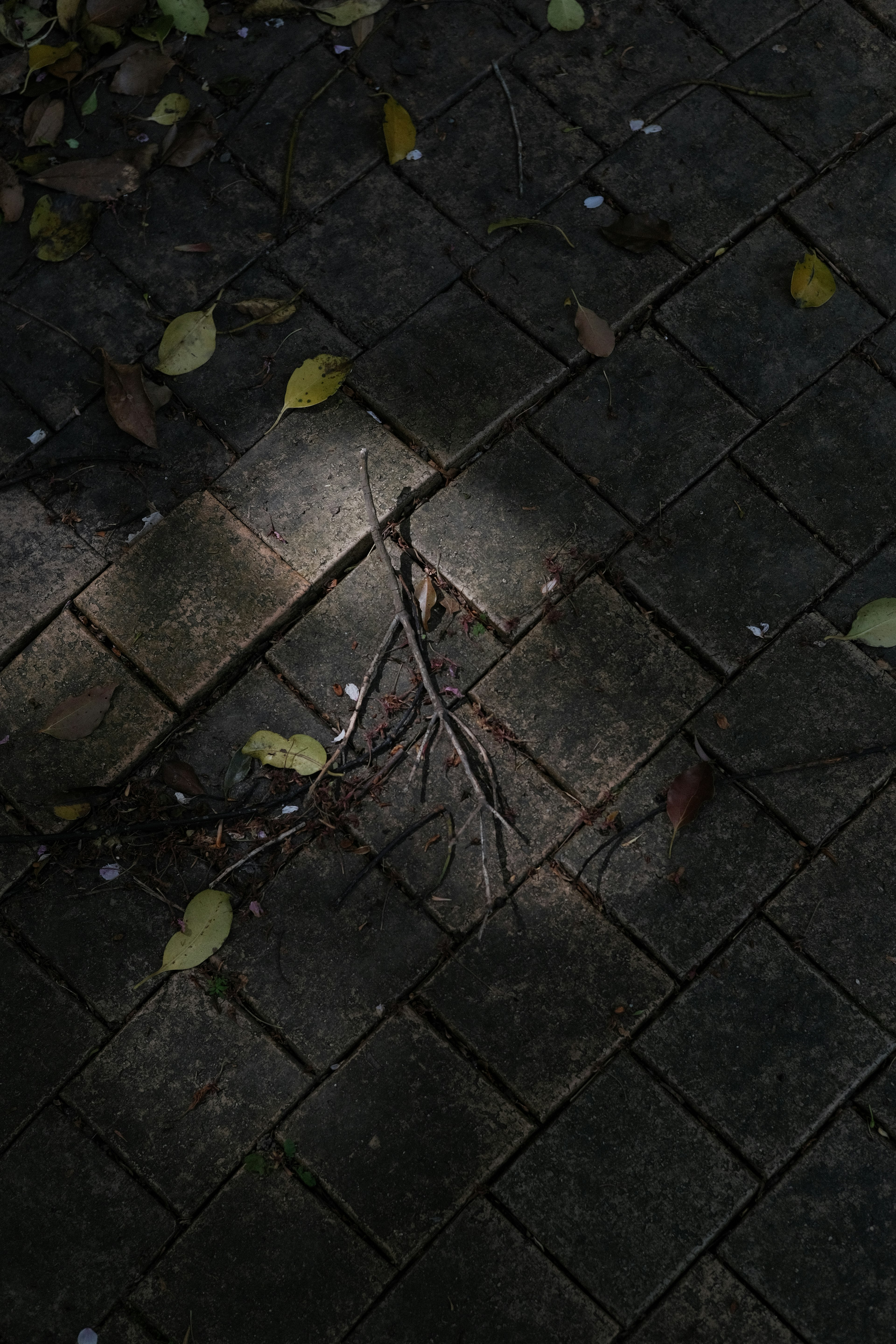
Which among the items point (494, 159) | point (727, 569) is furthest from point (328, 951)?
point (494, 159)

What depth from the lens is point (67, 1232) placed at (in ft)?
7.50

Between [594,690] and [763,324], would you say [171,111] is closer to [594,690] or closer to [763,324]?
[763,324]

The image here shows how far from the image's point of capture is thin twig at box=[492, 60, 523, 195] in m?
2.85

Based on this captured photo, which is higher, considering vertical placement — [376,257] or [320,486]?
[376,257]

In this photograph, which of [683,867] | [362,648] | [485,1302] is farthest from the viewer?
[362,648]

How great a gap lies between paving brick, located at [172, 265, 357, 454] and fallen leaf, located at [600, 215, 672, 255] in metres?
0.78

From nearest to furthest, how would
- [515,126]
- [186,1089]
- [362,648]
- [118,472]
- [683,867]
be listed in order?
[186,1089] → [683,867] → [362,648] → [118,472] → [515,126]

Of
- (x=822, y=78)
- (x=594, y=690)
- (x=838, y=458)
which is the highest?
(x=822, y=78)

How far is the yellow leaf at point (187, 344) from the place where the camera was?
2.70m

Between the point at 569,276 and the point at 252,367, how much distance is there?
0.90 meters

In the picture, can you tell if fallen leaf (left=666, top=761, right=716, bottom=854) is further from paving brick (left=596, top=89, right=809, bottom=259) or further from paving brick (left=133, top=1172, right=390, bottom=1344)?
paving brick (left=596, top=89, right=809, bottom=259)

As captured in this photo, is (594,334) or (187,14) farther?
(187,14)

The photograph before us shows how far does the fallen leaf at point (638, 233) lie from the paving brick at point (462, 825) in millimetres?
1396

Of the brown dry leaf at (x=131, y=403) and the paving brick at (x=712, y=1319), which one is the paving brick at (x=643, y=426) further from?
the paving brick at (x=712, y=1319)
